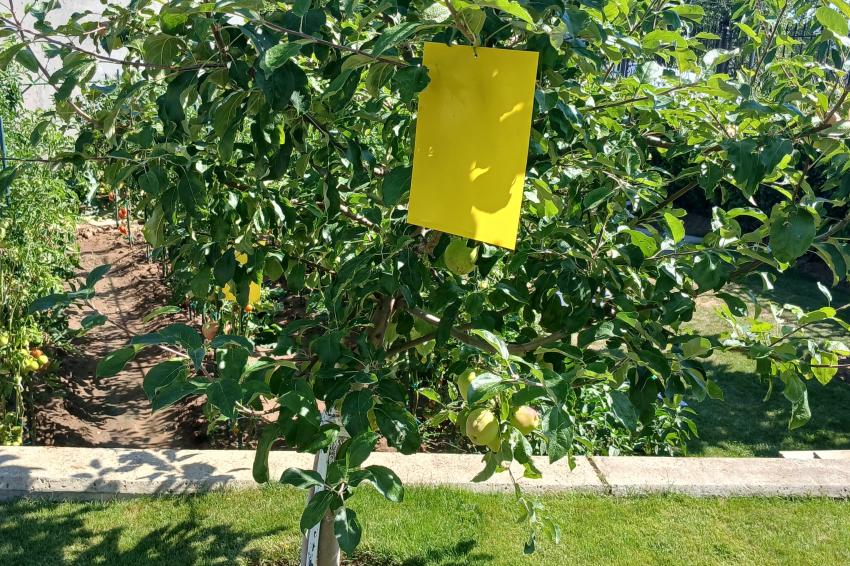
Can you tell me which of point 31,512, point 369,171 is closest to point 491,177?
point 369,171

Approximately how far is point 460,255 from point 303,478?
1.69ft

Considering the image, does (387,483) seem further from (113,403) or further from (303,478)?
(113,403)

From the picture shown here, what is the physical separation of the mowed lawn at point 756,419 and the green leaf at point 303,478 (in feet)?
9.83

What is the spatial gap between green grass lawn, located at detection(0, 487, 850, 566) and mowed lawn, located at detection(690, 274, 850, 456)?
0.90 meters

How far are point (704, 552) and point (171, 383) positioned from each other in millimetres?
2451

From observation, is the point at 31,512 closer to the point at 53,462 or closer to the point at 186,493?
the point at 53,462

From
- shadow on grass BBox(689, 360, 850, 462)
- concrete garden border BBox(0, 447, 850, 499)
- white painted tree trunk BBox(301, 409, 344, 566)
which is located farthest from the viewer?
shadow on grass BBox(689, 360, 850, 462)

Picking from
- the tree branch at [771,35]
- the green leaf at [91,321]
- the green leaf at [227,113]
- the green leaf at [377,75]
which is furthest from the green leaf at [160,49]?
the tree branch at [771,35]

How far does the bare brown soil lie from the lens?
12.2ft

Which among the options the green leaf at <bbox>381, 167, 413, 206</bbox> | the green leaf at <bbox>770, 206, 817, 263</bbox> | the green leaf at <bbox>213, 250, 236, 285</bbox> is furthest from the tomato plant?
the green leaf at <bbox>770, 206, 817, 263</bbox>

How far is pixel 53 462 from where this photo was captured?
3.08m

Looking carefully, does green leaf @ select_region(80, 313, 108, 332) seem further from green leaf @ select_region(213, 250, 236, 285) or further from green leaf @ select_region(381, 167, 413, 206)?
green leaf @ select_region(381, 167, 413, 206)

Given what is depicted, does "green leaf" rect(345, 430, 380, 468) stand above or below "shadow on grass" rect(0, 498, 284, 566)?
above

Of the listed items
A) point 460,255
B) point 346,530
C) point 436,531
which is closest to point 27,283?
point 436,531
